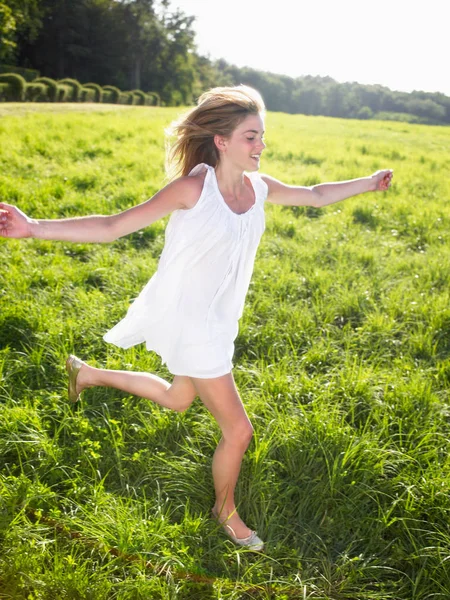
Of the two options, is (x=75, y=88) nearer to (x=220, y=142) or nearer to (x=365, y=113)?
(x=365, y=113)

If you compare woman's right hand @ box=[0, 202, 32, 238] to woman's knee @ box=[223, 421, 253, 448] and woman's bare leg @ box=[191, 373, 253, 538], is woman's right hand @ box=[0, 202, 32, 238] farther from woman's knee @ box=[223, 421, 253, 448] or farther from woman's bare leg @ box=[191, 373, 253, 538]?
woman's knee @ box=[223, 421, 253, 448]

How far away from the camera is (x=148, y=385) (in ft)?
9.50

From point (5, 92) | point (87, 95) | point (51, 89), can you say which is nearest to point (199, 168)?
point (5, 92)

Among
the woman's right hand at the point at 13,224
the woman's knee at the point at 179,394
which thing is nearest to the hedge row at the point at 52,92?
the woman's knee at the point at 179,394

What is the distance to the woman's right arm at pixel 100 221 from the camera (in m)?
2.09

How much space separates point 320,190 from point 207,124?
32.8 inches

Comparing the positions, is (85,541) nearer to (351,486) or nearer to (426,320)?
(351,486)

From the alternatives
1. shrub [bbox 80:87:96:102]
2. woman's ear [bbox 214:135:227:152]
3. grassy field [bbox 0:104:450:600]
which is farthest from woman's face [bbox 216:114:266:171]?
shrub [bbox 80:87:96:102]

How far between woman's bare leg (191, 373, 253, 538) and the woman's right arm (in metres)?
0.69

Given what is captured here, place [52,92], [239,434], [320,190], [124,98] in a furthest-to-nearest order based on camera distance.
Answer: [124,98], [52,92], [320,190], [239,434]

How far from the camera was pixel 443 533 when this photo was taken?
2.44 meters

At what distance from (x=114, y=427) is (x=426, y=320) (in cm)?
256

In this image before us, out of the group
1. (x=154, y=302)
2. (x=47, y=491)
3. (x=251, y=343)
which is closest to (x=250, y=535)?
(x=47, y=491)

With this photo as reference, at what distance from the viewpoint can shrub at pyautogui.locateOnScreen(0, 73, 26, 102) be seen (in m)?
24.6
